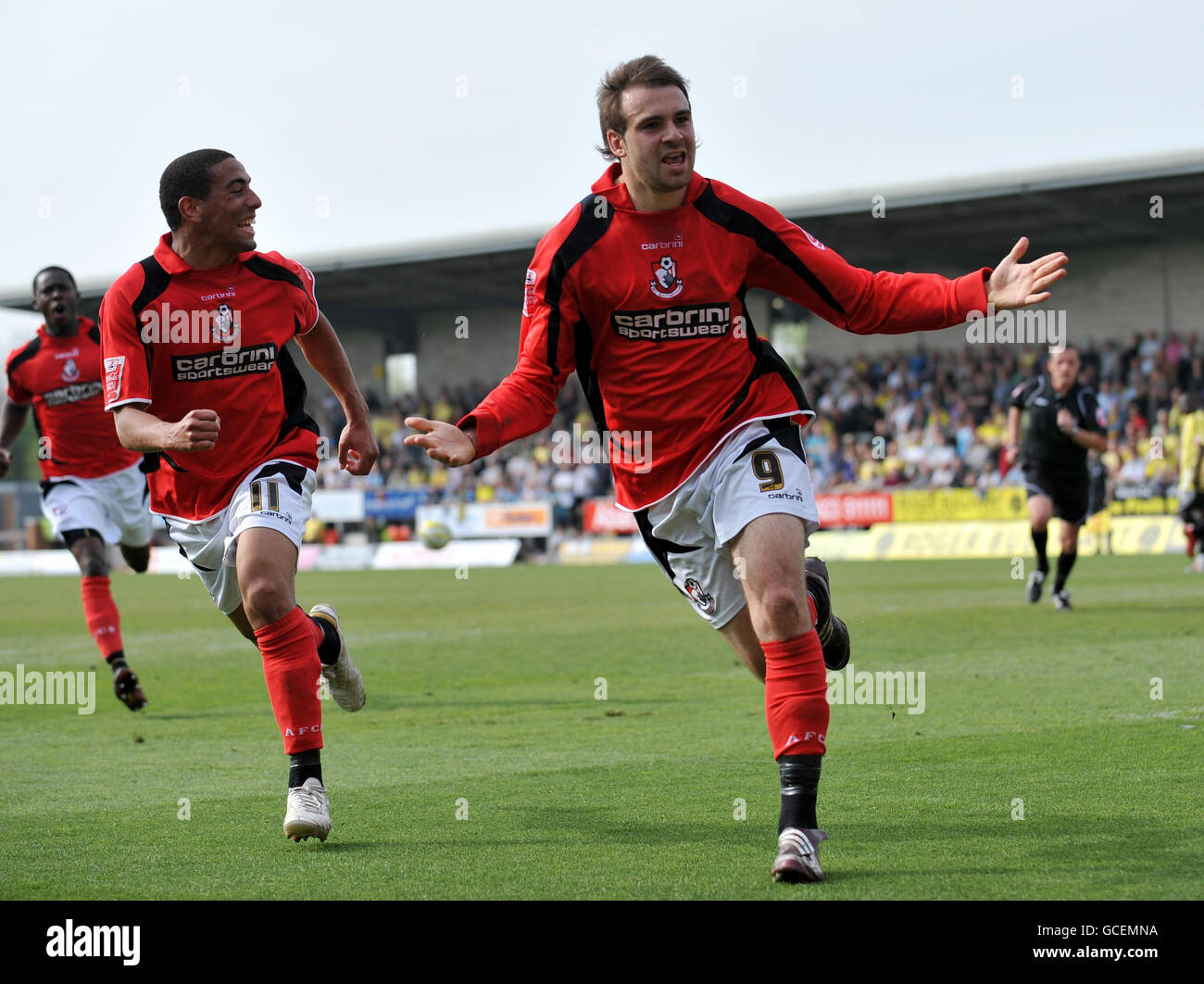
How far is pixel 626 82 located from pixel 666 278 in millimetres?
677

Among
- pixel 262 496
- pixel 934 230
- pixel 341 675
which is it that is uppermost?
pixel 934 230

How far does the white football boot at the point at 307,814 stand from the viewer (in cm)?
489

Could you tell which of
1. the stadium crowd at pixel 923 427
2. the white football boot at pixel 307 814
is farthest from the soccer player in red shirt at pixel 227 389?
the stadium crowd at pixel 923 427

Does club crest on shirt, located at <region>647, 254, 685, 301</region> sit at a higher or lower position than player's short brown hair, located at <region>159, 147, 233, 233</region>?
lower

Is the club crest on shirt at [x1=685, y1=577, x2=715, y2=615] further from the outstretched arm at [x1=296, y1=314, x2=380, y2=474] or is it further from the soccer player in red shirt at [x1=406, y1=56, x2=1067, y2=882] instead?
the outstretched arm at [x1=296, y1=314, x2=380, y2=474]

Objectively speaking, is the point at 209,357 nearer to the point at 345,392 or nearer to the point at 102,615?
the point at 345,392

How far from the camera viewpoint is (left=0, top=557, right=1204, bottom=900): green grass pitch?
14.2 feet

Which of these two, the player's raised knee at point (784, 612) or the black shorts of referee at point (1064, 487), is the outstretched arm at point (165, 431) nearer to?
the player's raised knee at point (784, 612)

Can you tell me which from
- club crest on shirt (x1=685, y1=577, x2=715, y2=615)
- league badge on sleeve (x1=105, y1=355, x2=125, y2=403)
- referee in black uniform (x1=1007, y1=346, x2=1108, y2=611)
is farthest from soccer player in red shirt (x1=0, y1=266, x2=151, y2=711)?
referee in black uniform (x1=1007, y1=346, x2=1108, y2=611)

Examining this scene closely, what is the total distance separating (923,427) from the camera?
33625 mm

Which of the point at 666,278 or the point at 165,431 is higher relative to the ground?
the point at 666,278

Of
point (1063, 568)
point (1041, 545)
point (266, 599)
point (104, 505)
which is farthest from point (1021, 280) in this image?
point (1041, 545)

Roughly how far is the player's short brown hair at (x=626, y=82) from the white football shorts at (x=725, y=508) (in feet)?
3.76
